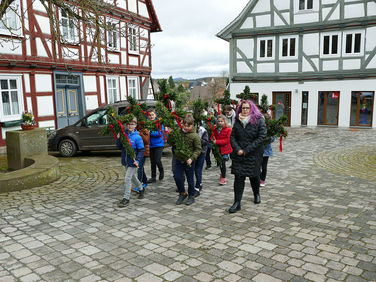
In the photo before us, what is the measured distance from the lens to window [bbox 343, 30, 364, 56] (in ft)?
63.7

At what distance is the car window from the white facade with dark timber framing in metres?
12.8

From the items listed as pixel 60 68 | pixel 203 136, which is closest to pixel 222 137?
pixel 203 136

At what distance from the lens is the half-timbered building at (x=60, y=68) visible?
1338cm

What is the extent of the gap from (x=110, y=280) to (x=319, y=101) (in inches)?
772

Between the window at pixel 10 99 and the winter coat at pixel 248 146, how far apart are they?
10878 millimetres

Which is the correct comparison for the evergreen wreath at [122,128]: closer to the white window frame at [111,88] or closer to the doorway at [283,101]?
the white window frame at [111,88]

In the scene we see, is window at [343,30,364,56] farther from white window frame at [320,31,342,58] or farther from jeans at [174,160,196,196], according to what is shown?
jeans at [174,160,196,196]

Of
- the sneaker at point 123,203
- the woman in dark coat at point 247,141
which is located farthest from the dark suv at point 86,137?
the woman in dark coat at point 247,141

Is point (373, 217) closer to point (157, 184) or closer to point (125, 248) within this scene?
point (125, 248)

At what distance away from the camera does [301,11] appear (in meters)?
20.5

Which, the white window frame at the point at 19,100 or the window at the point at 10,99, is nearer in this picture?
the white window frame at the point at 19,100

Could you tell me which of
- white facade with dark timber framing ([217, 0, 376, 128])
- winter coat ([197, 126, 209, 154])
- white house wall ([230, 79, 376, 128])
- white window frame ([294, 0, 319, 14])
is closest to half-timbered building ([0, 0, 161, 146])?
winter coat ([197, 126, 209, 154])

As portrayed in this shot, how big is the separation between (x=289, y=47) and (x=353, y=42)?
3.52m

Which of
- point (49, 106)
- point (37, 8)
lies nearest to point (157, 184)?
point (49, 106)
